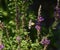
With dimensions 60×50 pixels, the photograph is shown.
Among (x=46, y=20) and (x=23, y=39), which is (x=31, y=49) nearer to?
(x=23, y=39)

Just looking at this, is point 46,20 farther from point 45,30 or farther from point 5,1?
point 5,1

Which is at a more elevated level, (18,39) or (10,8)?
(10,8)

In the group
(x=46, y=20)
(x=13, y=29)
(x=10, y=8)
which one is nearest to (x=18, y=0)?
(x=10, y=8)

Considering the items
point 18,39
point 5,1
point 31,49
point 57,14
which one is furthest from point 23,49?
point 5,1

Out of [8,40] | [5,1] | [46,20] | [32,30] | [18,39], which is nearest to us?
[18,39]

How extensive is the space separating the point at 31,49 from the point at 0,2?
0.99 meters

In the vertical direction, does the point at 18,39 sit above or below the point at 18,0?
below

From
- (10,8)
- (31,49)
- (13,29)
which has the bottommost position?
(31,49)

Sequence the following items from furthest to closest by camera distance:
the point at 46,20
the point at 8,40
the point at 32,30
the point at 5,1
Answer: the point at 46,20, the point at 5,1, the point at 32,30, the point at 8,40

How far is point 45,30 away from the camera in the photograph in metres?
3.71

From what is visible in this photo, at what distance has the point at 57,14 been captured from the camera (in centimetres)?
329

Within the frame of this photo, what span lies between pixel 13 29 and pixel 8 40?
0.20 m

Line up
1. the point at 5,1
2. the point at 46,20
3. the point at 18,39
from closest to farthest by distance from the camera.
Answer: the point at 18,39 → the point at 5,1 → the point at 46,20

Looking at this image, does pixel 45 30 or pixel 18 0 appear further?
pixel 45 30
